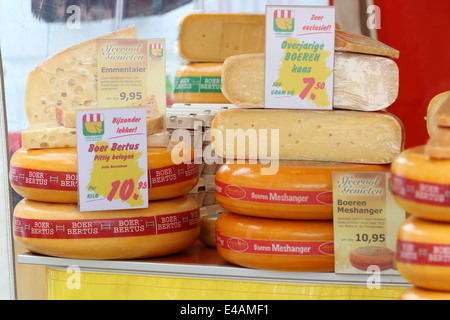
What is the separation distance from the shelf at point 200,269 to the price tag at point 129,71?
45cm

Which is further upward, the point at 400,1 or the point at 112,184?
the point at 400,1

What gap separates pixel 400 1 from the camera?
321 cm

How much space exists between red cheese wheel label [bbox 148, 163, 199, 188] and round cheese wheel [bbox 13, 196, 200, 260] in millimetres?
80

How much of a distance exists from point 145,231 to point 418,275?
2.99ft

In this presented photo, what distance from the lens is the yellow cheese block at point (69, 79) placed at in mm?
1944

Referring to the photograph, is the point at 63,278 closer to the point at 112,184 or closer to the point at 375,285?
the point at 112,184

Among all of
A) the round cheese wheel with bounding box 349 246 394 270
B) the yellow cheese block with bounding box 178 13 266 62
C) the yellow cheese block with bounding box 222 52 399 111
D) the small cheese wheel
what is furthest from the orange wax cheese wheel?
the round cheese wheel with bounding box 349 246 394 270

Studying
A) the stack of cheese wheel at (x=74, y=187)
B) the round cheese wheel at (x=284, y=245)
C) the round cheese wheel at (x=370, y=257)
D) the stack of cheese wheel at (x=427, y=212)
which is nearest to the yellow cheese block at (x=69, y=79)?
the stack of cheese wheel at (x=74, y=187)

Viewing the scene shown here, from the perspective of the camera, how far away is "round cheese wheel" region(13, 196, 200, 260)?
6.00 ft

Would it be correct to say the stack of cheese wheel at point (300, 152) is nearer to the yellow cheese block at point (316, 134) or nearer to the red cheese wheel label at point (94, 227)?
the yellow cheese block at point (316, 134)

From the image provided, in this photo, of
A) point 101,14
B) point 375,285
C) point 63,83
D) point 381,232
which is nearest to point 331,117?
point 381,232

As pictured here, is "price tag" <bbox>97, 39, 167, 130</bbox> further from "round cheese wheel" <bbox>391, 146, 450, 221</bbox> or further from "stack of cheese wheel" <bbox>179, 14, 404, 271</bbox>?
"round cheese wheel" <bbox>391, 146, 450, 221</bbox>

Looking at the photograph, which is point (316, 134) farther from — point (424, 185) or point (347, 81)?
point (424, 185)
